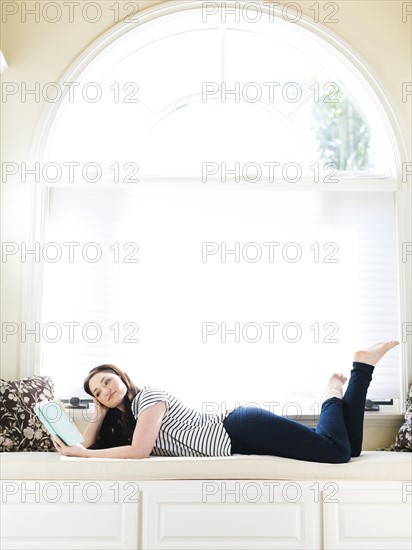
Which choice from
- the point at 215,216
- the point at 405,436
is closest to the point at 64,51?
the point at 215,216

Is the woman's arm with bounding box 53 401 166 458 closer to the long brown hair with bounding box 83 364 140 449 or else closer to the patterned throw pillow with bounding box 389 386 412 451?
the long brown hair with bounding box 83 364 140 449

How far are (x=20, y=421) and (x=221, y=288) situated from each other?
1214 millimetres

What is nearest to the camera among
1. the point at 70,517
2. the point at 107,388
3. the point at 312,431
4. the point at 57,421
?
the point at 70,517

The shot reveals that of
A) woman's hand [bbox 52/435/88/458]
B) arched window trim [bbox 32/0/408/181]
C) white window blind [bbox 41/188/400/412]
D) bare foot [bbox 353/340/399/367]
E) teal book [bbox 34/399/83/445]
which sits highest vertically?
arched window trim [bbox 32/0/408/181]

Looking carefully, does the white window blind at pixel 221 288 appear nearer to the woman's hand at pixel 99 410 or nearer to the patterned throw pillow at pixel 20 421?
the patterned throw pillow at pixel 20 421

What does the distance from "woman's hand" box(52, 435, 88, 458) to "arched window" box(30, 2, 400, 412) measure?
2.49 feet

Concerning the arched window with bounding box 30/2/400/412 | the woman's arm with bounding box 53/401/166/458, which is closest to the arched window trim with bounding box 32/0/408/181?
the arched window with bounding box 30/2/400/412

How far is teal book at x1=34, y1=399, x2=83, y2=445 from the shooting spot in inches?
111

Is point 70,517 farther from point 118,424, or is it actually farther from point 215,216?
point 215,216

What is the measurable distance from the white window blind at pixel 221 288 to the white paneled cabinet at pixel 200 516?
0.95 metres

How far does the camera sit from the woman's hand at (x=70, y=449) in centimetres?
284

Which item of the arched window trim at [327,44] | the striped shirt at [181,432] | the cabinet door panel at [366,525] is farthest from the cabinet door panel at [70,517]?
the arched window trim at [327,44]

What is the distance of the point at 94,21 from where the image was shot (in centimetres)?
382

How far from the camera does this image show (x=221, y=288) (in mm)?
3713
